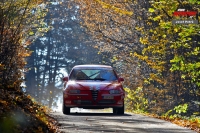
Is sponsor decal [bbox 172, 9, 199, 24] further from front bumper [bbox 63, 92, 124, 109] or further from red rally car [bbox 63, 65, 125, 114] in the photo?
front bumper [bbox 63, 92, 124, 109]

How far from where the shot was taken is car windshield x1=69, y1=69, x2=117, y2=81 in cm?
1992

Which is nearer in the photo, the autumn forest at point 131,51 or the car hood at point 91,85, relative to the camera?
the autumn forest at point 131,51

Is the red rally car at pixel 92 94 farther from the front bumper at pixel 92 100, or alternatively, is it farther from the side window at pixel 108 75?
the side window at pixel 108 75

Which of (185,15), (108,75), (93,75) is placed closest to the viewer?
(93,75)

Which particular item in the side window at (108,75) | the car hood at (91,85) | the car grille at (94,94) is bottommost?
the car grille at (94,94)

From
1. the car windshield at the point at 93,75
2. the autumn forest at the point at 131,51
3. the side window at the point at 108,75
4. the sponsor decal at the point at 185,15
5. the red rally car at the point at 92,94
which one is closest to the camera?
the autumn forest at the point at 131,51

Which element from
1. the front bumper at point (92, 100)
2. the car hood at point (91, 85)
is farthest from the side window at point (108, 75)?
the front bumper at point (92, 100)

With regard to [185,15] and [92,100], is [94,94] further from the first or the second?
[185,15]

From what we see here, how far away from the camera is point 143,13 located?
2852 cm

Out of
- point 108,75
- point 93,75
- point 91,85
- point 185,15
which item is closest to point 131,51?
point 185,15

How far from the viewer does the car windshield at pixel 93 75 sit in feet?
65.4

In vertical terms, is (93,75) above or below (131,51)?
below

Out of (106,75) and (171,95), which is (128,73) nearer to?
(171,95)

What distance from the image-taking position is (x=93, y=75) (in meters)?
20.0
